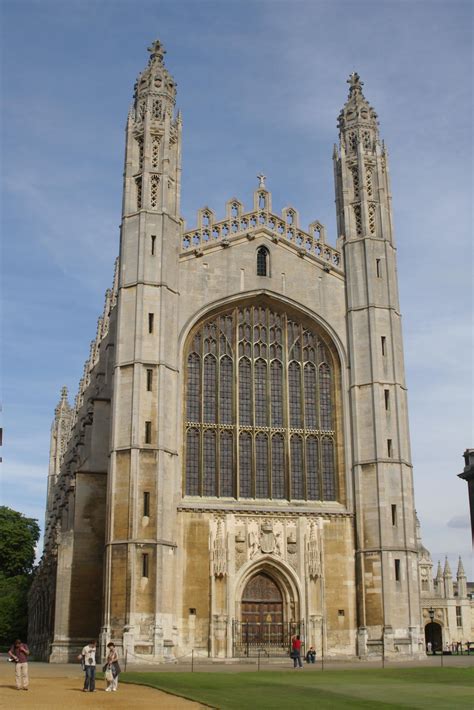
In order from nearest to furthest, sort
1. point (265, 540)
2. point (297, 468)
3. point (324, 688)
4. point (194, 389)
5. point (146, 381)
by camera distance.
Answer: point (324, 688) < point (146, 381) < point (265, 540) < point (194, 389) < point (297, 468)

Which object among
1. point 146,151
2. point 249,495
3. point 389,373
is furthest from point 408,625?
point 146,151

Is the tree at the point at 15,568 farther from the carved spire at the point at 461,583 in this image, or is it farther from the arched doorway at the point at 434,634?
the carved spire at the point at 461,583

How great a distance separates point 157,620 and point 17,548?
39.4 meters

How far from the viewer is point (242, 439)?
38.1 metres

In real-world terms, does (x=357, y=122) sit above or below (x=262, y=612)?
above

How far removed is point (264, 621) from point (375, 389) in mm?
11116

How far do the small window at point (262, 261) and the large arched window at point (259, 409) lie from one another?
1.76 metres

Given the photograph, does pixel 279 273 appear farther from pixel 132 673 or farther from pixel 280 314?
pixel 132 673

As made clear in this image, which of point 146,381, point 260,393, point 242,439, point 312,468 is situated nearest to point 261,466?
point 242,439

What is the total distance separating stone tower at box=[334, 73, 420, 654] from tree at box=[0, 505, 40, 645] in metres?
35.5

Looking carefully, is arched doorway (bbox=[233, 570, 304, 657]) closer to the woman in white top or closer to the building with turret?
the woman in white top

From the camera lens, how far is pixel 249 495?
37344 millimetres

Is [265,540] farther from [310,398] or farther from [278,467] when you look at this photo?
[310,398]

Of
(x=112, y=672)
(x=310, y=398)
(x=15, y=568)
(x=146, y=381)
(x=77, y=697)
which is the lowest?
(x=77, y=697)
